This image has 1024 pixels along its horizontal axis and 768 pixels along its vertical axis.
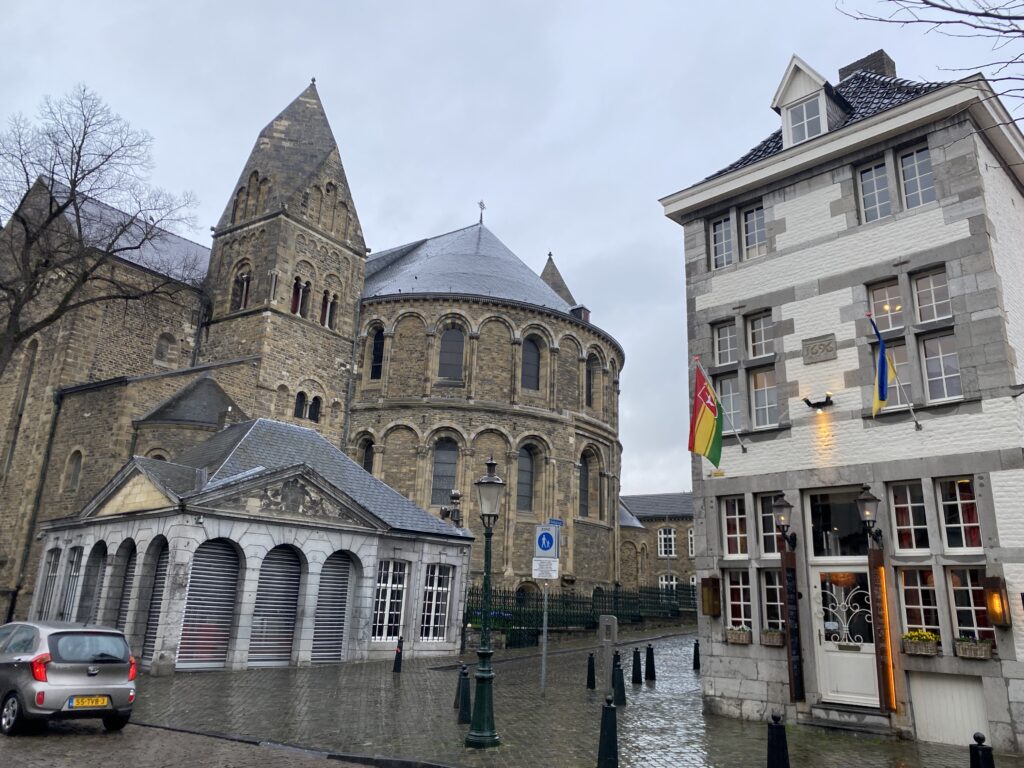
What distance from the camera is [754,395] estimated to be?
1296 cm

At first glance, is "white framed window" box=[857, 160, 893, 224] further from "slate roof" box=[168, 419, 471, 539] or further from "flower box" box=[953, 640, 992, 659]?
"slate roof" box=[168, 419, 471, 539]

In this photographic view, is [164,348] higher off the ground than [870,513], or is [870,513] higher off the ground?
[164,348]

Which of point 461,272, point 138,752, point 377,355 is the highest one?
point 461,272

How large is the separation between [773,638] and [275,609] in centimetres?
1071

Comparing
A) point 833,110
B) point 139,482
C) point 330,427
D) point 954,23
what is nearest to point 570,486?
point 330,427

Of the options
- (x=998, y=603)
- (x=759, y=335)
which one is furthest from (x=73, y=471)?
(x=998, y=603)

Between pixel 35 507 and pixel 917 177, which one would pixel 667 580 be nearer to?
pixel 35 507

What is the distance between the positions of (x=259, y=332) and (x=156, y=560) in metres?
15.1

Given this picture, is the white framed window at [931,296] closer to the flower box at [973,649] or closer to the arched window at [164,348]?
the flower box at [973,649]

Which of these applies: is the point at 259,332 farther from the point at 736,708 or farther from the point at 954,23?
the point at 954,23

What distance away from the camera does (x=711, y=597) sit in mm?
12297

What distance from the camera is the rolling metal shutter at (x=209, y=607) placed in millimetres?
15227

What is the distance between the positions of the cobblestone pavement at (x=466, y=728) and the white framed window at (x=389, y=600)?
335 centimetres

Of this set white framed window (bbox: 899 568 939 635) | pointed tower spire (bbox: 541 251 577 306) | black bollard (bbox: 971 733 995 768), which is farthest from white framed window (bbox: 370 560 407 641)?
pointed tower spire (bbox: 541 251 577 306)
